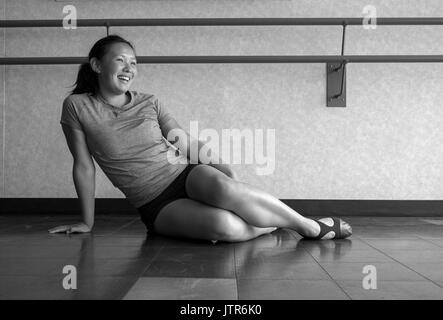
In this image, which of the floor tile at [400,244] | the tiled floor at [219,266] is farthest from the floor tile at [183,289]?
the floor tile at [400,244]

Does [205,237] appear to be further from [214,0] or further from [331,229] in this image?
[214,0]

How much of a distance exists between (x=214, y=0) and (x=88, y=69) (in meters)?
0.89

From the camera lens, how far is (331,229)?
1.44 m

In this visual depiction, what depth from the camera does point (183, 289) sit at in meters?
0.85

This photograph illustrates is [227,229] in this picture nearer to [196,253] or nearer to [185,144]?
[196,253]

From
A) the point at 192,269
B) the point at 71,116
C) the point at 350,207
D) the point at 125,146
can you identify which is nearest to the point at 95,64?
the point at 71,116

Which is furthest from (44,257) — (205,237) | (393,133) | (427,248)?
(393,133)

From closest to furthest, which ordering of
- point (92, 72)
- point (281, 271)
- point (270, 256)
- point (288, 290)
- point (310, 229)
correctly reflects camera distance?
point (288, 290) → point (281, 271) → point (270, 256) → point (310, 229) → point (92, 72)

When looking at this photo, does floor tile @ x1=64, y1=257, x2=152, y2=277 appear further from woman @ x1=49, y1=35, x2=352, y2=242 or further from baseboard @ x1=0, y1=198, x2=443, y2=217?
baseboard @ x1=0, y1=198, x2=443, y2=217

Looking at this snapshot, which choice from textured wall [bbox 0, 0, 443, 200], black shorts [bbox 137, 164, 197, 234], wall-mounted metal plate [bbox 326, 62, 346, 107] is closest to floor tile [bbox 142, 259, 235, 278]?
black shorts [bbox 137, 164, 197, 234]

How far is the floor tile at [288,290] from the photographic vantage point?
0.80 meters

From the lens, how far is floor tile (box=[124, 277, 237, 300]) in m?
0.80

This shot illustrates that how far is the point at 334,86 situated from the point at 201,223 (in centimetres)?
113

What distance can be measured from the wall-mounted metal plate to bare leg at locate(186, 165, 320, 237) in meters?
0.93
